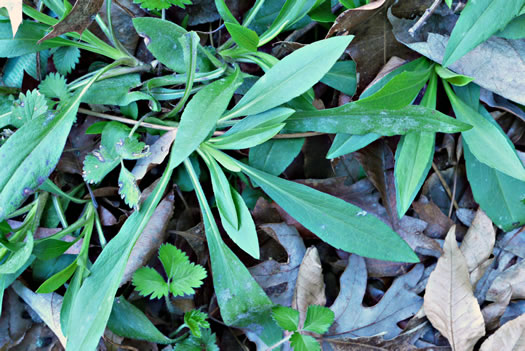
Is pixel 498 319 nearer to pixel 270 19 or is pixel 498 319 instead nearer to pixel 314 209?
pixel 314 209

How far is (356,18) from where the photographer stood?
38.4 inches

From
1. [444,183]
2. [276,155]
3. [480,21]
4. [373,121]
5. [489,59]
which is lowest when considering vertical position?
[444,183]

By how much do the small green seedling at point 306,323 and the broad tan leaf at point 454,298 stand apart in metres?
0.29

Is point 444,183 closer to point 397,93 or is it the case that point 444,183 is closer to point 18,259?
point 397,93

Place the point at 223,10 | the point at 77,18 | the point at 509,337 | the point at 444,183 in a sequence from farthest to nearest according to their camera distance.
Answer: the point at 444,183, the point at 509,337, the point at 223,10, the point at 77,18

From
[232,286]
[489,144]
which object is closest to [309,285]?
[232,286]

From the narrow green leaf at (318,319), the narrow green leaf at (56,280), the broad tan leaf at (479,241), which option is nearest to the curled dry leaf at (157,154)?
the narrow green leaf at (56,280)

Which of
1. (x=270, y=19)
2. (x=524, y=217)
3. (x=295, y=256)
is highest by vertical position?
(x=270, y=19)

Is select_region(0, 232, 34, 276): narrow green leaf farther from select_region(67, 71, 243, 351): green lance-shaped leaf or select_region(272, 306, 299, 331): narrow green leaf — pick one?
select_region(272, 306, 299, 331): narrow green leaf

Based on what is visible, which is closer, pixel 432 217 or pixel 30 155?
pixel 30 155

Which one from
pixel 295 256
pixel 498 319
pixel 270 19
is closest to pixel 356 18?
pixel 270 19

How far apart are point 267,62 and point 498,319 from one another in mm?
898

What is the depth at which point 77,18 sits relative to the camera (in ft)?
2.71

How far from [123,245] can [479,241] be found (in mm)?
916
